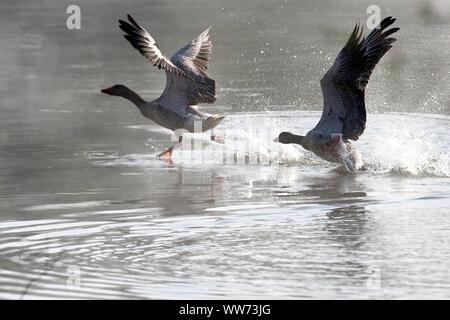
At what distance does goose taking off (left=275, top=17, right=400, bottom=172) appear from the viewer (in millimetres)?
13398

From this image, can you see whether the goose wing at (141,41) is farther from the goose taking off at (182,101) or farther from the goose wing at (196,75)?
the goose wing at (196,75)

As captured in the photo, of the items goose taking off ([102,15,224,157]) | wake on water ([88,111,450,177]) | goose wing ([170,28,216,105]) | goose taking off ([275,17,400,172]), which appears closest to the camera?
wake on water ([88,111,450,177])

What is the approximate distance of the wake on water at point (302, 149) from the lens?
13.1 meters

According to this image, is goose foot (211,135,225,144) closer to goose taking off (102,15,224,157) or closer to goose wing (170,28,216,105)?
goose taking off (102,15,224,157)

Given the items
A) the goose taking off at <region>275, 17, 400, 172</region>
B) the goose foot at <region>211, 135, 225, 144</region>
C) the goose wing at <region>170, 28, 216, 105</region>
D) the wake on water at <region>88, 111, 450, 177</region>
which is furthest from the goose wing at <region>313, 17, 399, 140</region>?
the goose wing at <region>170, 28, 216, 105</region>

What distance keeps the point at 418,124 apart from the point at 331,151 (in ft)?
9.55

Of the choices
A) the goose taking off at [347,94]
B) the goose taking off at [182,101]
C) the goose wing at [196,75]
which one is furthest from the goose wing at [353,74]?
the goose wing at [196,75]

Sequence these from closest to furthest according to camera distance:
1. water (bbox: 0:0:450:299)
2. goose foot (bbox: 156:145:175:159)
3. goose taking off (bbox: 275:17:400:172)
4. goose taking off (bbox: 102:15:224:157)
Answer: water (bbox: 0:0:450:299) → goose taking off (bbox: 275:17:400:172) → goose foot (bbox: 156:145:175:159) → goose taking off (bbox: 102:15:224:157)

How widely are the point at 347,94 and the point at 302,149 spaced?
1201 mm

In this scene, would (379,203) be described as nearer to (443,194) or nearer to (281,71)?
(443,194)

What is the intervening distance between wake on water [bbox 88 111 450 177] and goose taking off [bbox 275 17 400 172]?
0.90 feet

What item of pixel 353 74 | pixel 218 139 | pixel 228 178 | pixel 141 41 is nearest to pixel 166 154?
pixel 218 139
